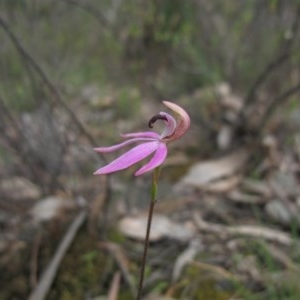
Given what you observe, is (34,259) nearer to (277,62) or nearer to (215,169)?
(215,169)

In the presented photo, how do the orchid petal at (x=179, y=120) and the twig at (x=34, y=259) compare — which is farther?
the twig at (x=34, y=259)

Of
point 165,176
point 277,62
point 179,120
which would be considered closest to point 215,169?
point 165,176

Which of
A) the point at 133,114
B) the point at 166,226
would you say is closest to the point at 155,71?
the point at 133,114

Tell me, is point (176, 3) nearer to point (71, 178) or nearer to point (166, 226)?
point (71, 178)

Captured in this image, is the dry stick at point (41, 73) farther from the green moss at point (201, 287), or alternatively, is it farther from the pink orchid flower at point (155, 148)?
the pink orchid flower at point (155, 148)

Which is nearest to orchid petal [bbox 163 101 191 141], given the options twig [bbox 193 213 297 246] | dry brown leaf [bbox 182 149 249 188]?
twig [bbox 193 213 297 246]

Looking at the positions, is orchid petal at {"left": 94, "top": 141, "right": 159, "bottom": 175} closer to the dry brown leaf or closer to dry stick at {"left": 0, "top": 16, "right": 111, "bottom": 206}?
dry stick at {"left": 0, "top": 16, "right": 111, "bottom": 206}

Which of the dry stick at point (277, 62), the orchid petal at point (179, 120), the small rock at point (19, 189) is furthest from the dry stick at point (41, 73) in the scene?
the dry stick at point (277, 62)
